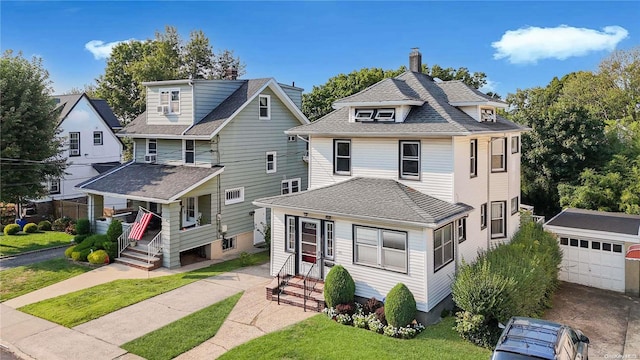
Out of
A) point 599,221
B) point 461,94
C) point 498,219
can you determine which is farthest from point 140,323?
point 599,221

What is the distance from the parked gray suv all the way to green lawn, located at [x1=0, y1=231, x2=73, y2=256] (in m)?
23.0

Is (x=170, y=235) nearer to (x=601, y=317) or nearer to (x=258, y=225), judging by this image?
(x=258, y=225)

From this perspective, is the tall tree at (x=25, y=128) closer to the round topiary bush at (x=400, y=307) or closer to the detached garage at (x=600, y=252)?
the round topiary bush at (x=400, y=307)

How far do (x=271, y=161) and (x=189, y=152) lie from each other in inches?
177

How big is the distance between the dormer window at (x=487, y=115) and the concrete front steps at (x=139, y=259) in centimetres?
1486

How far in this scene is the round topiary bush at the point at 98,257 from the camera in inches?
754

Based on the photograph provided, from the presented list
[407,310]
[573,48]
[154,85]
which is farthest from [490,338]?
[573,48]

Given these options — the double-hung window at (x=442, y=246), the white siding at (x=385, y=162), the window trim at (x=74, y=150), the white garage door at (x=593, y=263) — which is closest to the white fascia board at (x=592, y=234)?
the white garage door at (x=593, y=263)

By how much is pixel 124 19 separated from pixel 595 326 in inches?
800

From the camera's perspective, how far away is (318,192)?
16.1m

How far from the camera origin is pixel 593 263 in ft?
58.1

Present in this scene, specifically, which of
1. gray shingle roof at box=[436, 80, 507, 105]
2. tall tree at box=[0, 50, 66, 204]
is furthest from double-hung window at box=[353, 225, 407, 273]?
tall tree at box=[0, 50, 66, 204]

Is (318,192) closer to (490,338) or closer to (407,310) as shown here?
(407,310)

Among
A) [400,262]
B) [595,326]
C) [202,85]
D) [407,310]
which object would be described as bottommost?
[595,326]
